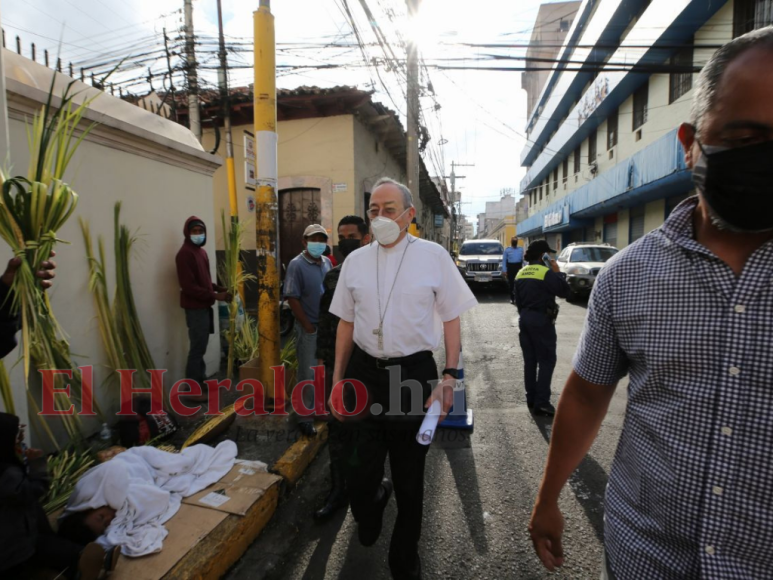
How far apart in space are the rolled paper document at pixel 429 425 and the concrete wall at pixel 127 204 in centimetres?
266

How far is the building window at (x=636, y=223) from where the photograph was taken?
1639 centimetres

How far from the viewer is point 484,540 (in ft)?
8.35

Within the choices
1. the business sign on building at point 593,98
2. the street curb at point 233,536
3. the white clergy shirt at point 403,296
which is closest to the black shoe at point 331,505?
the street curb at point 233,536

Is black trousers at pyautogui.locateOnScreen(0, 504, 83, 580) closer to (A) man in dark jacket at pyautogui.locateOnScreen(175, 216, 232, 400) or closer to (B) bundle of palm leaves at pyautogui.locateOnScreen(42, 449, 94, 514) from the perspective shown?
(B) bundle of palm leaves at pyautogui.locateOnScreen(42, 449, 94, 514)

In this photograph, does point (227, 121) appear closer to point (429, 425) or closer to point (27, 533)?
point (27, 533)

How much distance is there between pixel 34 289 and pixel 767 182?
9.79 ft

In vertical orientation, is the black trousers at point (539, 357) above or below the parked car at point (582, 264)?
below

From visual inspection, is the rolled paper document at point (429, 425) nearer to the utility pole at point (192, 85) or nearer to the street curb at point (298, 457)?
the street curb at point (298, 457)

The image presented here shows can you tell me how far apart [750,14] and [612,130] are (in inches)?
320

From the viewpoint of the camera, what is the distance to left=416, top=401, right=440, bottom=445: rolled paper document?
6.20 feet

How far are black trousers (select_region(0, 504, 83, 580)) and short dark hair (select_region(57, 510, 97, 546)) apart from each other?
0.71 feet

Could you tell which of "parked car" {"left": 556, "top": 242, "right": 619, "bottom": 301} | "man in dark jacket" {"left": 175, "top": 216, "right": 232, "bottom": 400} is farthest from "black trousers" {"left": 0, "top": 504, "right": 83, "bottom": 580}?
"parked car" {"left": 556, "top": 242, "right": 619, "bottom": 301}

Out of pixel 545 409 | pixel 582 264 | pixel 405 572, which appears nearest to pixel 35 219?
pixel 405 572

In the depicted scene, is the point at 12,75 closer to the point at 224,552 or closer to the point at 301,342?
the point at 301,342
